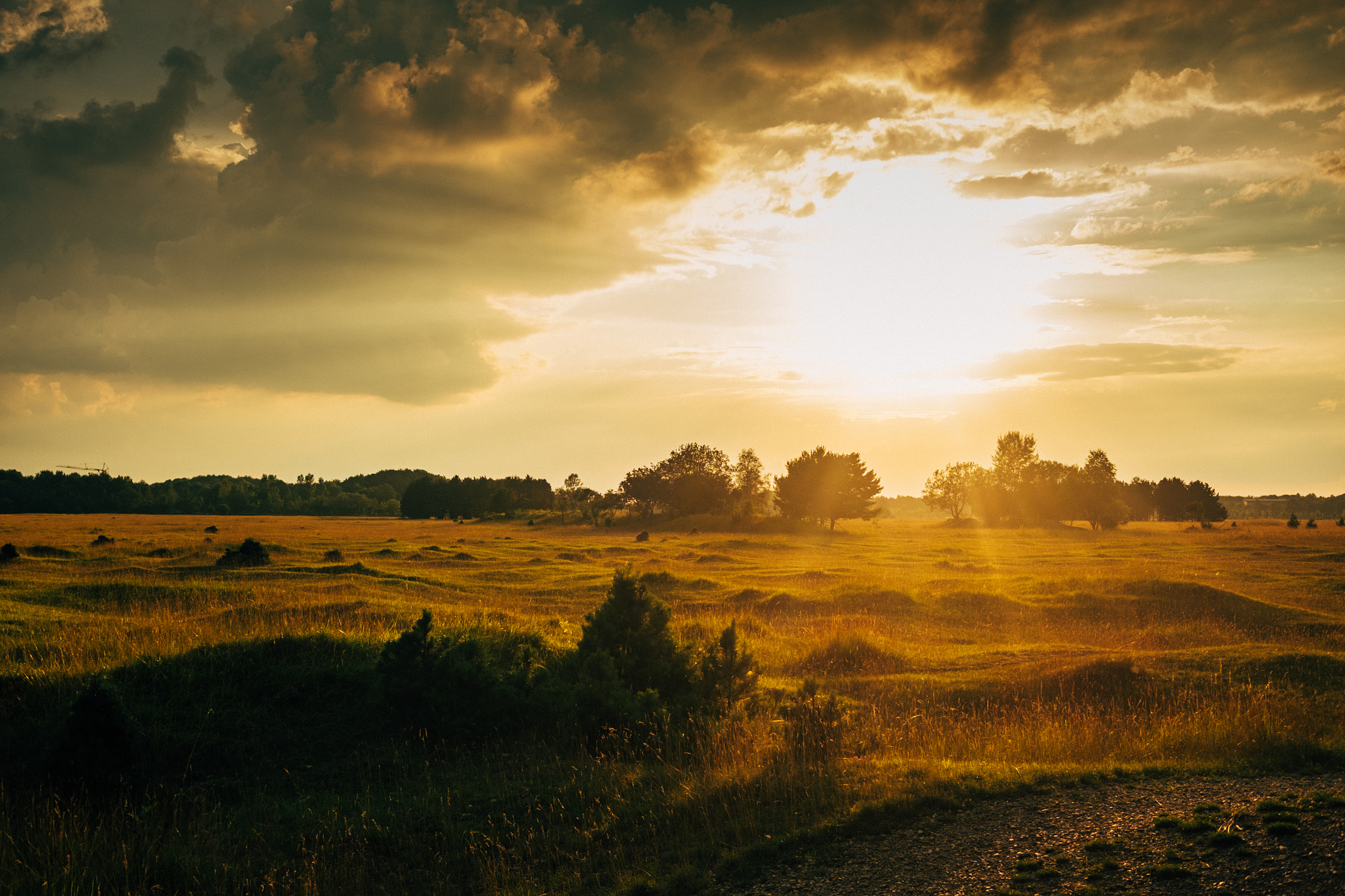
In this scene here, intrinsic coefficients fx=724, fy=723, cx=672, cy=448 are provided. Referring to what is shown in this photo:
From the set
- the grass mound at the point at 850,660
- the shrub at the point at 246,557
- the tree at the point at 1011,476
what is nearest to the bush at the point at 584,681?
the grass mound at the point at 850,660

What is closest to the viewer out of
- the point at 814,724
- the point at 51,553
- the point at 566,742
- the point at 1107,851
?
the point at 1107,851

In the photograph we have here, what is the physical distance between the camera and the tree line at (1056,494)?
103 metres

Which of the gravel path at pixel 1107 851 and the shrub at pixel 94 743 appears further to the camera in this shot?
the shrub at pixel 94 743

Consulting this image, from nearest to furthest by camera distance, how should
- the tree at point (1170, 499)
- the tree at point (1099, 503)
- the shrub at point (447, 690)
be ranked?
the shrub at point (447, 690)
the tree at point (1099, 503)
the tree at point (1170, 499)

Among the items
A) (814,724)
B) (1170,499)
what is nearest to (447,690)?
(814,724)

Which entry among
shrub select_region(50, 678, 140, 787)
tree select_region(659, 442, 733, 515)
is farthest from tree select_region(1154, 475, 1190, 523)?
shrub select_region(50, 678, 140, 787)

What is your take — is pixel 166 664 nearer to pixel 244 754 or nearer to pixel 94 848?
pixel 244 754

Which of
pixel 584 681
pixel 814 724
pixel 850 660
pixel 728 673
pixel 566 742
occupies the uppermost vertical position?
pixel 584 681

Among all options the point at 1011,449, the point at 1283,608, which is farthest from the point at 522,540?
the point at 1011,449

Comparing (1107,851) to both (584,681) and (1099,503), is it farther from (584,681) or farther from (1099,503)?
(1099,503)

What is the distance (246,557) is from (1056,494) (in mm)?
109830

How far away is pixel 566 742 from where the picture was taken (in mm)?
11953

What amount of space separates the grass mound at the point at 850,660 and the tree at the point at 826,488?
283ft

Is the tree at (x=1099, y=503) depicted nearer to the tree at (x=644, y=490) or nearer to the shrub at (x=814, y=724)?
the tree at (x=644, y=490)
